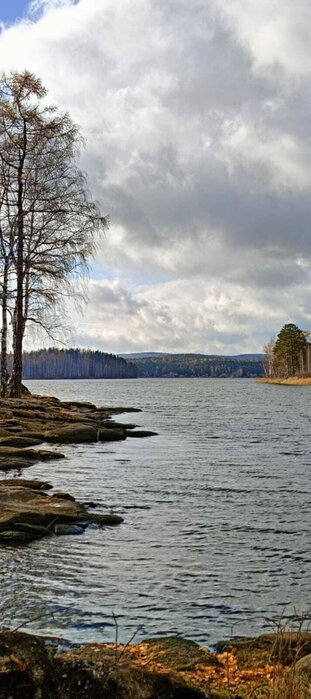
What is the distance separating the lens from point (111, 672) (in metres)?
4.06

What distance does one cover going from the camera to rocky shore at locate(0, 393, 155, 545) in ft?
36.3

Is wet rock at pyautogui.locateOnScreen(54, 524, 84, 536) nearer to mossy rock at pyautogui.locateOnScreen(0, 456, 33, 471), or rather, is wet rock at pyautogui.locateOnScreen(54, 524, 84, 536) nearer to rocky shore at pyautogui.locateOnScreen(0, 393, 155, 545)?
rocky shore at pyautogui.locateOnScreen(0, 393, 155, 545)

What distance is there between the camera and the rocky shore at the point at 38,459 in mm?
11070

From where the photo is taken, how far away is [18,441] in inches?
867

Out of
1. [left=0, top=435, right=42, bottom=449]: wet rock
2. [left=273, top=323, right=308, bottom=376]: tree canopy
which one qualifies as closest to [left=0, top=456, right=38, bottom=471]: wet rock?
[left=0, top=435, right=42, bottom=449]: wet rock

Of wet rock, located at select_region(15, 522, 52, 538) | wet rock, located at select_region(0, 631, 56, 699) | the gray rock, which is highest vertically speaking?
wet rock, located at select_region(0, 631, 56, 699)

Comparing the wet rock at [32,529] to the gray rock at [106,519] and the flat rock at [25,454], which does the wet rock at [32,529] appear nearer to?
the gray rock at [106,519]

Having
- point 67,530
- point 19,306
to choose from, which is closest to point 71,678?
point 67,530

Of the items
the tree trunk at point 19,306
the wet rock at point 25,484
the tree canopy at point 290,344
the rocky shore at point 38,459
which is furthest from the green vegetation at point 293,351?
the wet rock at point 25,484

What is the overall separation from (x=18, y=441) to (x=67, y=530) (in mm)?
11409

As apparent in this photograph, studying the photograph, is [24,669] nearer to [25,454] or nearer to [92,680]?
[92,680]

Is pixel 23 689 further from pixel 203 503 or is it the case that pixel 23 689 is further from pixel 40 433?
pixel 40 433

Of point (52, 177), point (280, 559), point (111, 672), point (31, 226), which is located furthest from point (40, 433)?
point (111, 672)

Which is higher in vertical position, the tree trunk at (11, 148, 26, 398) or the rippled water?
the tree trunk at (11, 148, 26, 398)
